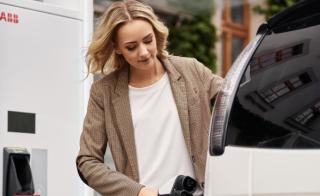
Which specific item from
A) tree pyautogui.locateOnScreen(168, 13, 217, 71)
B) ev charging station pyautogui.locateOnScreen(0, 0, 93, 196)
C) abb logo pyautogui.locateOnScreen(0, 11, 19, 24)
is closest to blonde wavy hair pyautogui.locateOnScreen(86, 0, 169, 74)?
ev charging station pyautogui.locateOnScreen(0, 0, 93, 196)

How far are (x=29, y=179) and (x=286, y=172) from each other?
208 cm

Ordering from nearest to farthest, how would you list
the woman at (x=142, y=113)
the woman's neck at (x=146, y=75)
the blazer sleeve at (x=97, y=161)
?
the blazer sleeve at (x=97, y=161) → the woman at (x=142, y=113) → the woman's neck at (x=146, y=75)

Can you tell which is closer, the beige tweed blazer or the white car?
the white car

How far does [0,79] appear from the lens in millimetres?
4352

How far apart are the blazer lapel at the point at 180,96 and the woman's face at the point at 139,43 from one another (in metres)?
0.12

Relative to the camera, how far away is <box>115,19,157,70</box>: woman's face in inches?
138

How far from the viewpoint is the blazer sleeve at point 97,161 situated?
337cm

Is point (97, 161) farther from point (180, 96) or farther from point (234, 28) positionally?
point (234, 28)

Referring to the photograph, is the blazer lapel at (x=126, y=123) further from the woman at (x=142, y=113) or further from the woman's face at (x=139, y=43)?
the woman's face at (x=139, y=43)

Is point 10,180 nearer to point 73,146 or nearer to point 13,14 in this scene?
point 73,146

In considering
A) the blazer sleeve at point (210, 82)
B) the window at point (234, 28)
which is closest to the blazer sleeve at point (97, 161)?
the blazer sleeve at point (210, 82)

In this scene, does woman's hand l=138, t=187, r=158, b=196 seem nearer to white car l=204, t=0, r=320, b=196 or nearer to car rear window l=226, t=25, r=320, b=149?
white car l=204, t=0, r=320, b=196

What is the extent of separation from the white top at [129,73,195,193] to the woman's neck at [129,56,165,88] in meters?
0.12

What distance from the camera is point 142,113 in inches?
138
